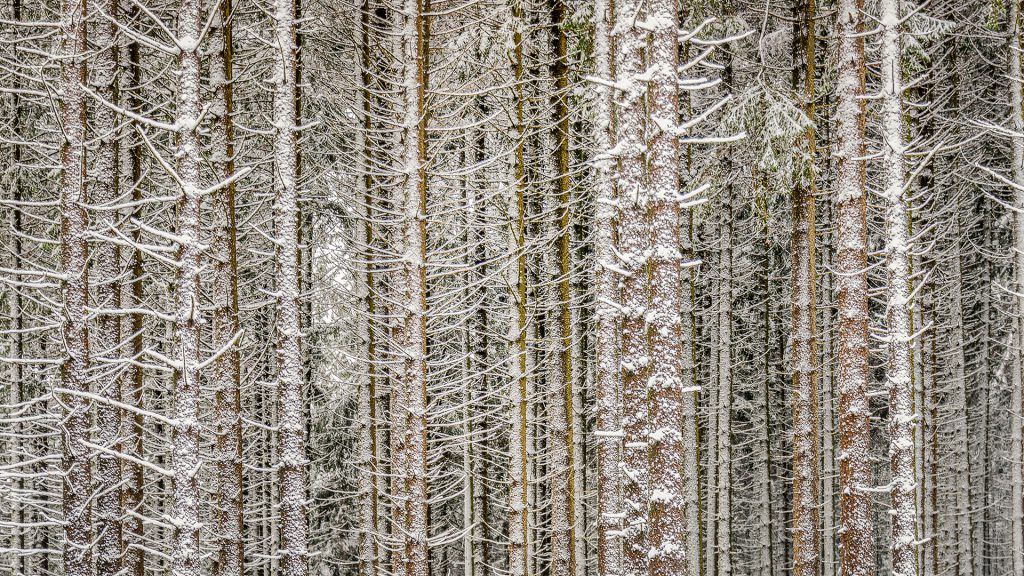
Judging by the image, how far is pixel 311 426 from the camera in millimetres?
16641

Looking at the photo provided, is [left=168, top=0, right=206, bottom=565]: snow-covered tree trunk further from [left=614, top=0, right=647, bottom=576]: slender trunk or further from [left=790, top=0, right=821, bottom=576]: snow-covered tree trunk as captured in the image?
[left=790, top=0, right=821, bottom=576]: snow-covered tree trunk

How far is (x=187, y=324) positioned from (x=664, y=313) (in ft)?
14.4

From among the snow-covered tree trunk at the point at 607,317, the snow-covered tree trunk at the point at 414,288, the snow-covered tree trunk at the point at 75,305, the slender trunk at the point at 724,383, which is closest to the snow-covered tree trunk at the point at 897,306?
the snow-covered tree trunk at the point at 607,317

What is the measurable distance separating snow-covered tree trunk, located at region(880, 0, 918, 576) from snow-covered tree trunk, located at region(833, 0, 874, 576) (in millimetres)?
272

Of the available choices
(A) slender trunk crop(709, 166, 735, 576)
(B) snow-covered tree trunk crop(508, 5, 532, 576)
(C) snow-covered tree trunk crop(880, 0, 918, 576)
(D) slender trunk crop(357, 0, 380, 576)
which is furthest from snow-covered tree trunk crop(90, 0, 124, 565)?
(A) slender trunk crop(709, 166, 735, 576)

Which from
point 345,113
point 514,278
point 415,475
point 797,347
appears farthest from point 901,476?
point 345,113

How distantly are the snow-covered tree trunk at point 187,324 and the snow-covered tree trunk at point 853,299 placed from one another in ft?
23.4

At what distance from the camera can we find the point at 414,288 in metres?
8.03

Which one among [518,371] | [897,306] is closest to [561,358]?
[518,371]

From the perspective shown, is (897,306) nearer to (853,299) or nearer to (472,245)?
(853,299)

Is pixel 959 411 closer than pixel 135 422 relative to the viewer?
No

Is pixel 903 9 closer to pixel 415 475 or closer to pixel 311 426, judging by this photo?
pixel 415 475

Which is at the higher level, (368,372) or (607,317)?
(607,317)

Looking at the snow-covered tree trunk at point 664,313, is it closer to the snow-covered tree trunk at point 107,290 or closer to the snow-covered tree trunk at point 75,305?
the snow-covered tree trunk at point 107,290
